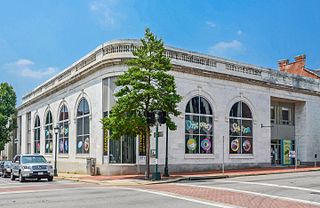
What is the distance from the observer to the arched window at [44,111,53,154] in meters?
42.0

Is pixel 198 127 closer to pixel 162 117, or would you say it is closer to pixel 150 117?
pixel 162 117

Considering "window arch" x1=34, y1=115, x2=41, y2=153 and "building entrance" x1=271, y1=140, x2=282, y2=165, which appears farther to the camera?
"window arch" x1=34, y1=115, x2=41, y2=153

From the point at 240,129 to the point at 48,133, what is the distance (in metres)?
20.6

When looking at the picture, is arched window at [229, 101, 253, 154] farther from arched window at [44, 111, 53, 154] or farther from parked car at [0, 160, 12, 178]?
arched window at [44, 111, 53, 154]

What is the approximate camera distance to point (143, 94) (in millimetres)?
23344

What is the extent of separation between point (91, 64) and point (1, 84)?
2986 centimetres

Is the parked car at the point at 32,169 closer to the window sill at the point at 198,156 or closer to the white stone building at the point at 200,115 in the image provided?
the white stone building at the point at 200,115

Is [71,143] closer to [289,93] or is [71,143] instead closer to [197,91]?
[197,91]

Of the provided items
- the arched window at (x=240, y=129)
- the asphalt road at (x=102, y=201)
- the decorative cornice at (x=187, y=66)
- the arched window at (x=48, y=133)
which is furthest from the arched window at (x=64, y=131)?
the asphalt road at (x=102, y=201)

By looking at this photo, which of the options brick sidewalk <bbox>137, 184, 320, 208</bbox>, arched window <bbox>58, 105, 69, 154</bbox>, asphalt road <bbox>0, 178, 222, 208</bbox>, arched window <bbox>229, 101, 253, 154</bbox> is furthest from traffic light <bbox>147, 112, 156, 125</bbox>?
arched window <bbox>58, 105, 69, 154</bbox>

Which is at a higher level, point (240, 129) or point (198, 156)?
point (240, 129)

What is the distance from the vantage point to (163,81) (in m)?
24.0

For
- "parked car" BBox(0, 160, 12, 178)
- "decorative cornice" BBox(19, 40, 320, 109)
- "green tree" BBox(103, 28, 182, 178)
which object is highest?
"decorative cornice" BBox(19, 40, 320, 109)

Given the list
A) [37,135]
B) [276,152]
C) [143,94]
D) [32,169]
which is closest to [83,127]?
[32,169]
